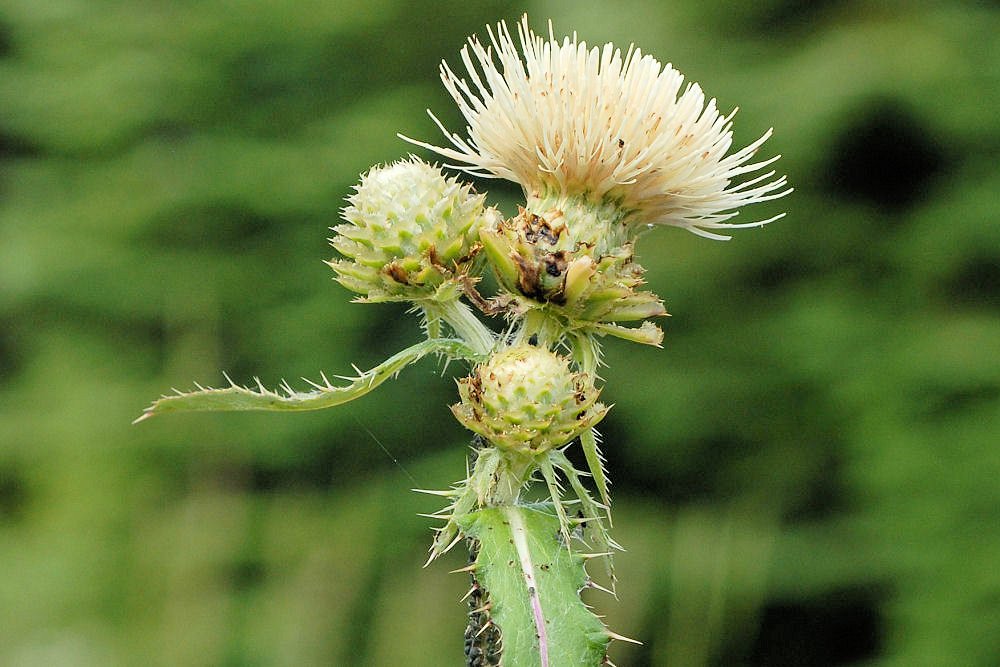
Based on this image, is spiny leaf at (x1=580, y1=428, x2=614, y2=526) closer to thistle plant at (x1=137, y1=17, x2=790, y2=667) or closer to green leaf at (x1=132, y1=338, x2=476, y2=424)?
thistle plant at (x1=137, y1=17, x2=790, y2=667)

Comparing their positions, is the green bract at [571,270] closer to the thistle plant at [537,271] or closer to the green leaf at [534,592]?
the thistle plant at [537,271]

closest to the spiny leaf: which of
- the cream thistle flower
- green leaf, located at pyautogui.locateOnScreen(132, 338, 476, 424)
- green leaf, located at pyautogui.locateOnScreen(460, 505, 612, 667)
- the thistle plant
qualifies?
the thistle plant

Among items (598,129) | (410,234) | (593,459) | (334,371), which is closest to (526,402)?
(593,459)

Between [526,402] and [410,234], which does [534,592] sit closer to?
[526,402]

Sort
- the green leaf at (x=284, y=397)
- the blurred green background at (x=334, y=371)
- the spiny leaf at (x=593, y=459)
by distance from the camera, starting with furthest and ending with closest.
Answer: the blurred green background at (x=334, y=371) < the spiny leaf at (x=593, y=459) < the green leaf at (x=284, y=397)

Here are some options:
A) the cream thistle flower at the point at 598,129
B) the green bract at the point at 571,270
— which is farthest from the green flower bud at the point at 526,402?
the cream thistle flower at the point at 598,129

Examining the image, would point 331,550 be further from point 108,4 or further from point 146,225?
point 108,4
